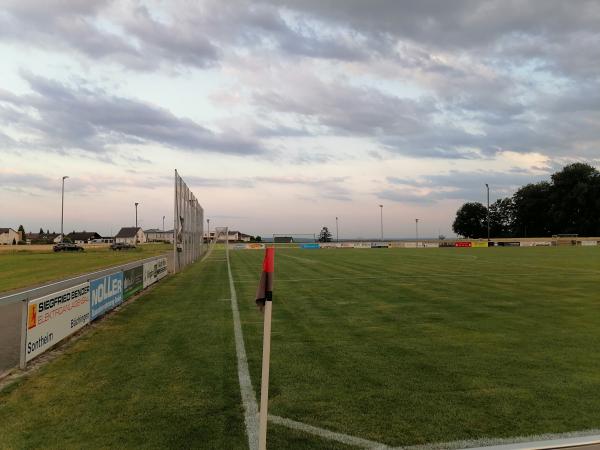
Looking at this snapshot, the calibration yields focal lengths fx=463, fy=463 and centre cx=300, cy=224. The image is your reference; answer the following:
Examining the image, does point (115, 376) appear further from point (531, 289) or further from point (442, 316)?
point (531, 289)

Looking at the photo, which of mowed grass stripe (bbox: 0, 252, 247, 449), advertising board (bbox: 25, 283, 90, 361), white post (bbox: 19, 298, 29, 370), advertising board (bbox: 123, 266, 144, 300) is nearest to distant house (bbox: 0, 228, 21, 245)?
advertising board (bbox: 123, 266, 144, 300)

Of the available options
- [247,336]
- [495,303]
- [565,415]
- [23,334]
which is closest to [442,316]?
[495,303]

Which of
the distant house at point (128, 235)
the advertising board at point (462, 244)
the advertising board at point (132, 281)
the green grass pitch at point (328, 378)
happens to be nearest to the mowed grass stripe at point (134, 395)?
the green grass pitch at point (328, 378)

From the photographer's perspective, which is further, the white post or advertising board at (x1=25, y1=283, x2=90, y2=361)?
advertising board at (x1=25, y1=283, x2=90, y2=361)

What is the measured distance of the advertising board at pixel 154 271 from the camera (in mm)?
18900

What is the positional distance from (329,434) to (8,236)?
15629 cm

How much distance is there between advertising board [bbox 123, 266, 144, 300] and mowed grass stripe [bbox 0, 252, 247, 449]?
184 inches

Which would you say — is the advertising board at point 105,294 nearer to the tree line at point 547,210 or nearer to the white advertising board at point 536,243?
the white advertising board at point 536,243

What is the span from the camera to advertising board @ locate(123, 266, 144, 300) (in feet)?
48.8

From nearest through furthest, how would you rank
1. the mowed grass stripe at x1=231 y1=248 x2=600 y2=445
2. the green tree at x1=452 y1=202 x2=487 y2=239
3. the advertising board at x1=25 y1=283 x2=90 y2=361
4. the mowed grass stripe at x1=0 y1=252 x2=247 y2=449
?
1. the mowed grass stripe at x1=0 y1=252 x2=247 y2=449
2. the mowed grass stripe at x1=231 y1=248 x2=600 y2=445
3. the advertising board at x1=25 y1=283 x2=90 y2=361
4. the green tree at x1=452 y1=202 x2=487 y2=239

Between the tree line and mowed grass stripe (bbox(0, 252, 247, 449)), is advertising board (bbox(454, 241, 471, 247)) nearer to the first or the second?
the tree line

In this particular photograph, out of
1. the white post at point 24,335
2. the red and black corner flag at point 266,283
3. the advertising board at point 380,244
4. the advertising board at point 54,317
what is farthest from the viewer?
the advertising board at point 380,244

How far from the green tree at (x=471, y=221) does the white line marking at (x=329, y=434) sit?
134m

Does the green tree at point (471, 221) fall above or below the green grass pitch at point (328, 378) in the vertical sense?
above
